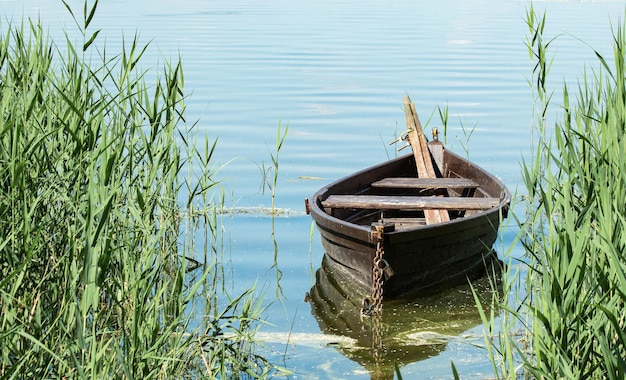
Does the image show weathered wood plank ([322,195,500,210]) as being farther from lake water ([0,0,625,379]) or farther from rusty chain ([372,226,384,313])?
rusty chain ([372,226,384,313])

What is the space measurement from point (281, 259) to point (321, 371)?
2.27 m

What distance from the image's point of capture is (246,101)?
14234 millimetres

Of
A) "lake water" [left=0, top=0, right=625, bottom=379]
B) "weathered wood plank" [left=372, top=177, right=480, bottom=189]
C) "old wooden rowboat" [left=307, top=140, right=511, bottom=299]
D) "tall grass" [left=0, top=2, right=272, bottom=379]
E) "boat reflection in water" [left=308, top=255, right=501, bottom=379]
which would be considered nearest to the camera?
"tall grass" [left=0, top=2, right=272, bottom=379]

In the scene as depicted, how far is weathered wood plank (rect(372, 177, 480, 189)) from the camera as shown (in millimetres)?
8055

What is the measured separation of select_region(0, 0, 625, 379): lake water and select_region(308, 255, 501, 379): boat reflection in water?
19 millimetres

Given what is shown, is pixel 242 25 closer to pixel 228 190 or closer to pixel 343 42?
pixel 343 42

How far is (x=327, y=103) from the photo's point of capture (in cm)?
1437

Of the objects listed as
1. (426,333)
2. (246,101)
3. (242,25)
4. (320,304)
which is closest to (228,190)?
(320,304)

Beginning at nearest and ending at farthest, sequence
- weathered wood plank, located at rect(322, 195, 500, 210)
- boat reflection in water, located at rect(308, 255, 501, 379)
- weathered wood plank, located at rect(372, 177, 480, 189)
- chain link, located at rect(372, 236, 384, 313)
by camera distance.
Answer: boat reflection in water, located at rect(308, 255, 501, 379), chain link, located at rect(372, 236, 384, 313), weathered wood plank, located at rect(322, 195, 500, 210), weathered wood plank, located at rect(372, 177, 480, 189)

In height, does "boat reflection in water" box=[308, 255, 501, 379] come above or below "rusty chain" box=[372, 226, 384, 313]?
below

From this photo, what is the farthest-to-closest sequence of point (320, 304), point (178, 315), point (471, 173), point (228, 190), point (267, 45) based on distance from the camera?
point (267, 45) → point (228, 190) → point (471, 173) → point (320, 304) → point (178, 315)

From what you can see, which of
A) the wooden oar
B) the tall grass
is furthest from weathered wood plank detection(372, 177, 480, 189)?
the tall grass

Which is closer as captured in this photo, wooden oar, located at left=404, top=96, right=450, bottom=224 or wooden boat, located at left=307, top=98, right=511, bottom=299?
wooden boat, located at left=307, top=98, right=511, bottom=299

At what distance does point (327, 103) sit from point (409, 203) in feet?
24.3
